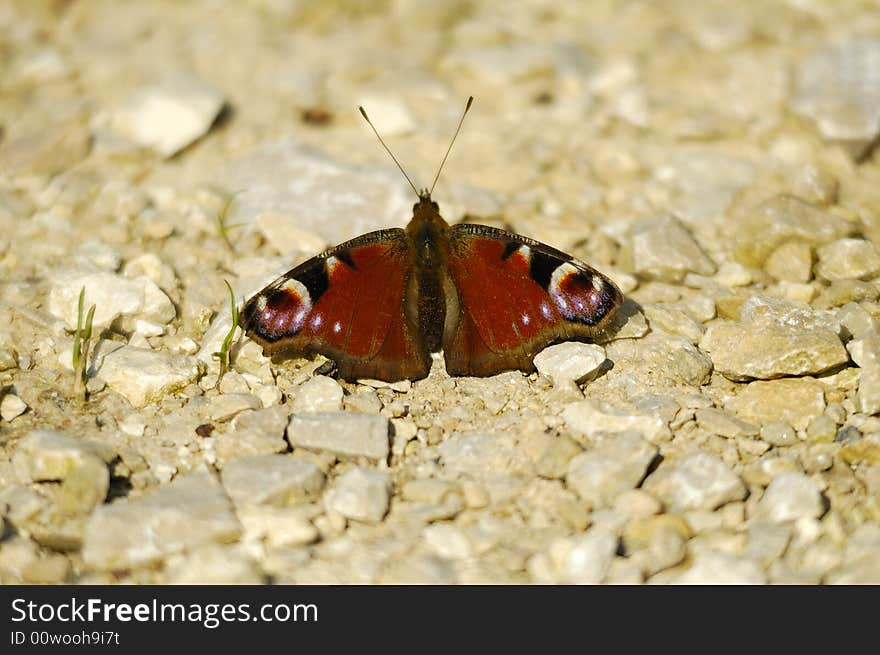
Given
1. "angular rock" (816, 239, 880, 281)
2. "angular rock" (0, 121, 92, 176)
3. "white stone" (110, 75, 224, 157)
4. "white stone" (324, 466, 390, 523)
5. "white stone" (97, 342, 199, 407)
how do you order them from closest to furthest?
"white stone" (324, 466, 390, 523) → "white stone" (97, 342, 199, 407) → "angular rock" (816, 239, 880, 281) → "angular rock" (0, 121, 92, 176) → "white stone" (110, 75, 224, 157)

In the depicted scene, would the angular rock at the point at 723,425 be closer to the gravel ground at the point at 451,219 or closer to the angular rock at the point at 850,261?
the gravel ground at the point at 451,219

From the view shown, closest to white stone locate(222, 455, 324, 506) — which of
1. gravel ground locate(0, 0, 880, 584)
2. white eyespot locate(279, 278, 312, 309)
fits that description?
gravel ground locate(0, 0, 880, 584)

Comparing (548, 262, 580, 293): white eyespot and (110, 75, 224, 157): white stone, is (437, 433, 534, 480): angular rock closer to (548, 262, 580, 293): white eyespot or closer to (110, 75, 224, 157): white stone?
(548, 262, 580, 293): white eyespot

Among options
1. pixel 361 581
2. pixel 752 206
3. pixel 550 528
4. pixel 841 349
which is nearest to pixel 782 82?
pixel 752 206

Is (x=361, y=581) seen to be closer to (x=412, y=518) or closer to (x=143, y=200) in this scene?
(x=412, y=518)

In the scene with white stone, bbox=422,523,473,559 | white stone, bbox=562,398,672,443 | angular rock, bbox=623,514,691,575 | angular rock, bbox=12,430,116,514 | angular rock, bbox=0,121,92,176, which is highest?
angular rock, bbox=0,121,92,176

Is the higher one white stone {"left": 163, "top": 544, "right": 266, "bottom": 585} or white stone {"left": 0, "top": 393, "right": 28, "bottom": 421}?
white stone {"left": 0, "top": 393, "right": 28, "bottom": 421}
